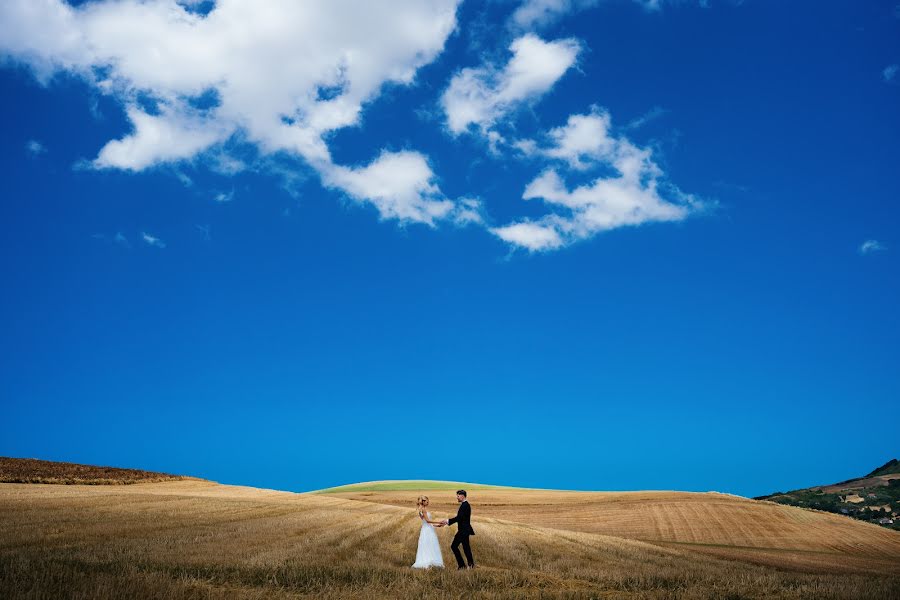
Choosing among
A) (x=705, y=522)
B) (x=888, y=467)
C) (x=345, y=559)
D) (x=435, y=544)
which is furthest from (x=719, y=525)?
(x=888, y=467)

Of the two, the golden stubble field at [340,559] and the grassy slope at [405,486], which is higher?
the grassy slope at [405,486]

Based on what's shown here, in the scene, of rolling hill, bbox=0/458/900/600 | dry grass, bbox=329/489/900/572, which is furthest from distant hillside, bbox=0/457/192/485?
dry grass, bbox=329/489/900/572

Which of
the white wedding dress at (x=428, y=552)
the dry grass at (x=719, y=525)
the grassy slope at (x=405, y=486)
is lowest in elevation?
the dry grass at (x=719, y=525)

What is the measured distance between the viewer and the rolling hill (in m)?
13.5

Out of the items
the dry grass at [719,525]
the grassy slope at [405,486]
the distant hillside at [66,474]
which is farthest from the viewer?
the grassy slope at [405,486]

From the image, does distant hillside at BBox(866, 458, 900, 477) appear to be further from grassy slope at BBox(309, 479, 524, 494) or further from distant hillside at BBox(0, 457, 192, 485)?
distant hillside at BBox(0, 457, 192, 485)

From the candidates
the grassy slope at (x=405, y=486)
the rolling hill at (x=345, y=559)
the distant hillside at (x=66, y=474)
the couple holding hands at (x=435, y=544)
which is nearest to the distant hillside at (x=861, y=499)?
the rolling hill at (x=345, y=559)

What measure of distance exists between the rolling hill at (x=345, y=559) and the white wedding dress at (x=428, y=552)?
0.85m

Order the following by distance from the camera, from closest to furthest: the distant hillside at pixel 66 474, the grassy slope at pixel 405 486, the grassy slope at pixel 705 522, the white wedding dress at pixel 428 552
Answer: the white wedding dress at pixel 428 552 → the grassy slope at pixel 705 522 → the distant hillside at pixel 66 474 → the grassy slope at pixel 405 486

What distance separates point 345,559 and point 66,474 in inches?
2156

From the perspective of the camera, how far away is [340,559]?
1917 cm

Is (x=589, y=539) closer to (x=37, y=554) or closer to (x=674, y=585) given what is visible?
(x=674, y=585)

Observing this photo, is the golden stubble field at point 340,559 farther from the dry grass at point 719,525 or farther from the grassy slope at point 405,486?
the grassy slope at point 405,486

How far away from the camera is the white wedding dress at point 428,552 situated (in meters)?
18.2
